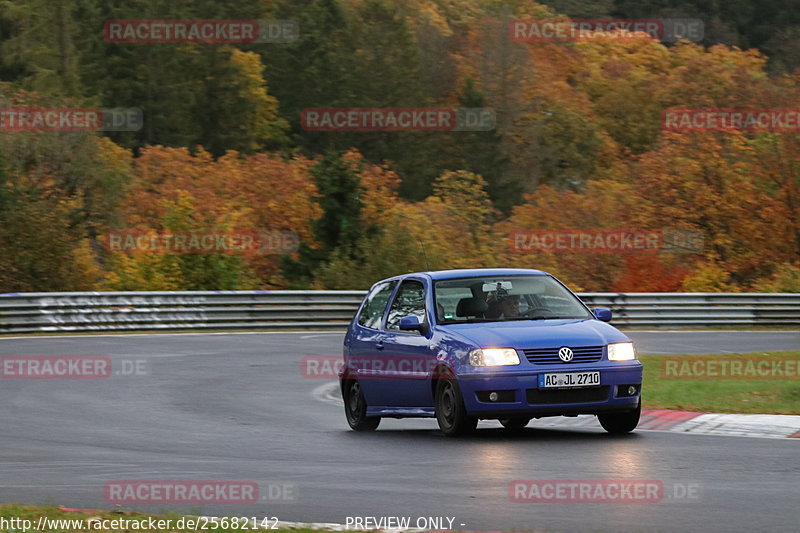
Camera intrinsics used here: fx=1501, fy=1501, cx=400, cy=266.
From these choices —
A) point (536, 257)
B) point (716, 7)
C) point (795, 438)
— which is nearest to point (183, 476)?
point (795, 438)

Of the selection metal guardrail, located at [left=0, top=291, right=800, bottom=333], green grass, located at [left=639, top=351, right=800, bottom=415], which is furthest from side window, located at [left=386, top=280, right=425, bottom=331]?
metal guardrail, located at [left=0, top=291, right=800, bottom=333]

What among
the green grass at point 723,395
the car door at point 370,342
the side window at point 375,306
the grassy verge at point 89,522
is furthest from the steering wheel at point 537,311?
the grassy verge at point 89,522

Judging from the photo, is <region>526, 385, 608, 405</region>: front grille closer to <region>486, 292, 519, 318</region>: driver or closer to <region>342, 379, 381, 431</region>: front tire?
<region>486, 292, 519, 318</region>: driver

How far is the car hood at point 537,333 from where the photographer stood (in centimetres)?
1302

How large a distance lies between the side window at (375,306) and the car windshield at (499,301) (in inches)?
40.4

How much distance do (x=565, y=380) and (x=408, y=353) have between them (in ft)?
6.12

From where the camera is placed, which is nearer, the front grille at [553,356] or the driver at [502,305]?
the front grille at [553,356]

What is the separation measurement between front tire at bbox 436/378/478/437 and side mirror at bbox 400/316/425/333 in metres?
0.62

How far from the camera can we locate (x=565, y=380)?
509 inches

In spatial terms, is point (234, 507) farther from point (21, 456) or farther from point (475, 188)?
point (475, 188)

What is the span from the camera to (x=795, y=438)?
1301 centimetres

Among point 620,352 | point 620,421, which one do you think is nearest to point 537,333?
point 620,352

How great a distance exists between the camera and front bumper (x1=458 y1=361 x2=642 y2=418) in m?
12.9

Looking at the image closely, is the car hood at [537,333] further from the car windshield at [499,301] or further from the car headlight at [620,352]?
the car windshield at [499,301]
